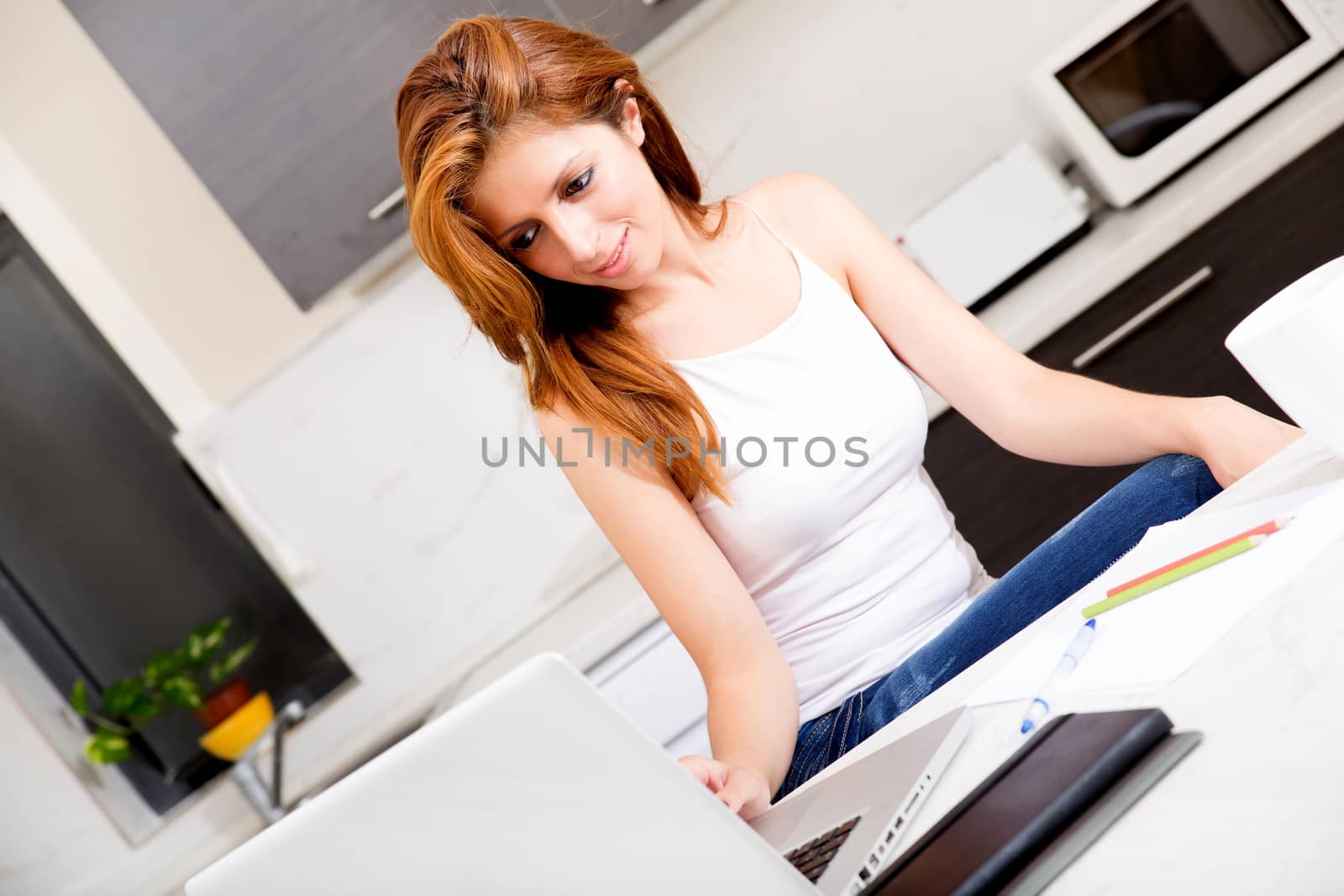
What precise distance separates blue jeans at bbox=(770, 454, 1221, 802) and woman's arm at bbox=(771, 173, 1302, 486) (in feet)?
0.14

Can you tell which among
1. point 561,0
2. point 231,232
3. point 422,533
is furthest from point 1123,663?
point 231,232

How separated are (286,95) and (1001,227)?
1.28m

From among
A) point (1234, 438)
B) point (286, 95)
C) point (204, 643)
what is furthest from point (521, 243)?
point (204, 643)

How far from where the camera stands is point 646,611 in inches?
68.2

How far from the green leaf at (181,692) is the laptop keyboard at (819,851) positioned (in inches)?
72.9

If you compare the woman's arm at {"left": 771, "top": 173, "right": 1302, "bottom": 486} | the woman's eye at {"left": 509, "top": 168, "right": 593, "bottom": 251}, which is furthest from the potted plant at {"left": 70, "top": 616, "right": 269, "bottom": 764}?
the woman's arm at {"left": 771, "top": 173, "right": 1302, "bottom": 486}

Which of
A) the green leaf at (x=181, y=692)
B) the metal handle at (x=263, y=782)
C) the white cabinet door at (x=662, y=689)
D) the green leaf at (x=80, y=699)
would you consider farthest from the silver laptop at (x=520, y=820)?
the green leaf at (x=80, y=699)

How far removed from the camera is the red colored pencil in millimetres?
605

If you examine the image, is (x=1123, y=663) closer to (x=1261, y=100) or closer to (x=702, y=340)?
(x=702, y=340)

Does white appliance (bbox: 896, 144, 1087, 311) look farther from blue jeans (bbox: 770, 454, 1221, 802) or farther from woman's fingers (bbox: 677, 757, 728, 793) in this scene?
woman's fingers (bbox: 677, 757, 728, 793)

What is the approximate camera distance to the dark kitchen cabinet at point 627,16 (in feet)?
5.91

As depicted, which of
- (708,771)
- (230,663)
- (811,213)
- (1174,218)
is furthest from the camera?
(230,663)

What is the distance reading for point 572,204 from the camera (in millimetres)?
1064

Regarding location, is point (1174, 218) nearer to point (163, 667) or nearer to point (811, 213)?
point (811, 213)
